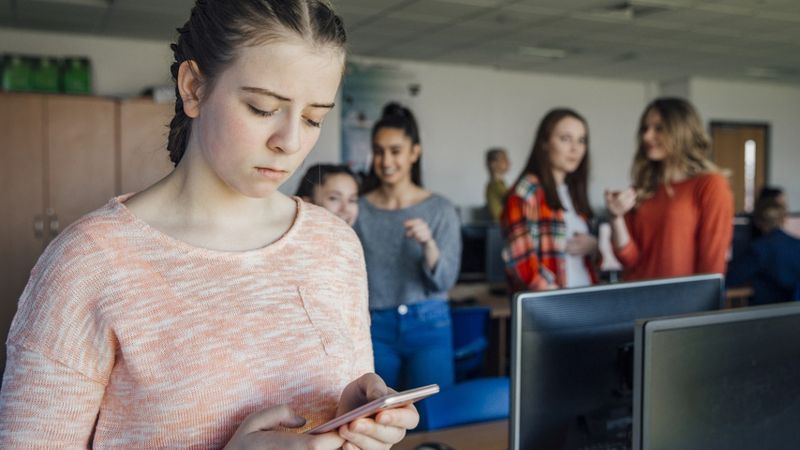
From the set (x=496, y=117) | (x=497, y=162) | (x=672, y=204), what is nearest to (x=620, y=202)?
(x=672, y=204)

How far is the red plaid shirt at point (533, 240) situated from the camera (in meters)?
2.53

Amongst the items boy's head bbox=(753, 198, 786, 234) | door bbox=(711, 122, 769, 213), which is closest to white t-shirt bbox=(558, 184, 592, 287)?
boy's head bbox=(753, 198, 786, 234)

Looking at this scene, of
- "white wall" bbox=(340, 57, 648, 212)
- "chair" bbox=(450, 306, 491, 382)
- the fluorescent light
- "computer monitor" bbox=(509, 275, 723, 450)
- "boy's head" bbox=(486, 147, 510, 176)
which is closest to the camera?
"computer monitor" bbox=(509, 275, 723, 450)

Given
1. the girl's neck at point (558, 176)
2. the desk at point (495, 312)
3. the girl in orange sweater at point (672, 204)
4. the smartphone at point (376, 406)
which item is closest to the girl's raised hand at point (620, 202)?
the girl in orange sweater at point (672, 204)

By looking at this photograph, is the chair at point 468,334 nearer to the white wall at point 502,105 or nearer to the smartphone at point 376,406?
the smartphone at point 376,406

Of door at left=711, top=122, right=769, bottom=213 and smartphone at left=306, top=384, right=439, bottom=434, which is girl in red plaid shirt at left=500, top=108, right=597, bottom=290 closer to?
smartphone at left=306, top=384, right=439, bottom=434

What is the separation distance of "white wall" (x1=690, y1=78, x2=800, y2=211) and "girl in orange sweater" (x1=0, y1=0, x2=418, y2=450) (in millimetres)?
9725

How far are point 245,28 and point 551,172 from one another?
76.6 inches

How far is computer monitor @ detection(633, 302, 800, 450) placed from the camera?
1.01 metres

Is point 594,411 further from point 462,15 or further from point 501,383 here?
point 462,15

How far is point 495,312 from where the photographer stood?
3.92 metres

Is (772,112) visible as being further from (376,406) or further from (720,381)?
(376,406)

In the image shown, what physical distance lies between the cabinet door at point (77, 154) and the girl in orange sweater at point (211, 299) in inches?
187

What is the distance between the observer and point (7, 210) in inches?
201
